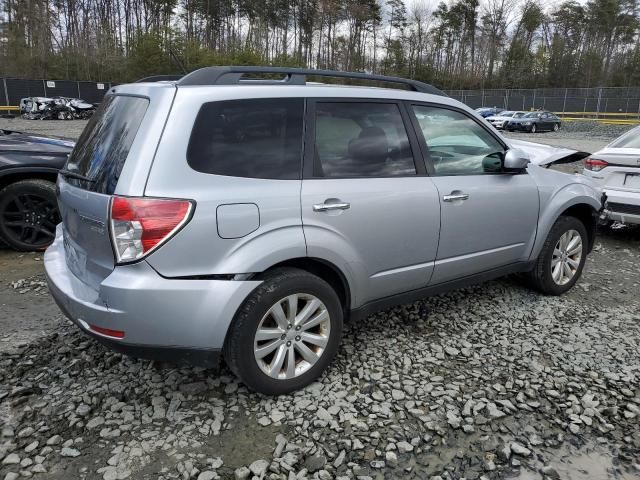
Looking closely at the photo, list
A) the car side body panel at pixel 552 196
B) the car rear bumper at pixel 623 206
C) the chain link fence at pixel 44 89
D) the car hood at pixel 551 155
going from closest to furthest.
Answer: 1. the car side body panel at pixel 552 196
2. the car hood at pixel 551 155
3. the car rear bumper at pixel 623 206
4. the chain link fence at pixel 44 89

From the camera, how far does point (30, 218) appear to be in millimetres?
5488

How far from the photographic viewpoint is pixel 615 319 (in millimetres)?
4094

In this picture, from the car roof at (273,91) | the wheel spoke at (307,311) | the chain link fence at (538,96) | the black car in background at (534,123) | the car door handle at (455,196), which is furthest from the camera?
the chain link fence at (538,96)

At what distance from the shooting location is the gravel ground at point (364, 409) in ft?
8.04

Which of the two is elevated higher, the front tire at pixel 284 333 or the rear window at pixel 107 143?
the rear window at pixel 107 143

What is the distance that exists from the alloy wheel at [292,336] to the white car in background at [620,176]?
4724mm

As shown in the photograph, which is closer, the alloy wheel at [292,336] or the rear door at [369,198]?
the alloy wheel at [292,336]

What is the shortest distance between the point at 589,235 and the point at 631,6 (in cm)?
6798

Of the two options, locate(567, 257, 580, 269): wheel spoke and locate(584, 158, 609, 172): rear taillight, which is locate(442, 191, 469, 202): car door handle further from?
Answer: locate(584, 158, 609, 172): rear taillight

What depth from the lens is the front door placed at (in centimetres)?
353

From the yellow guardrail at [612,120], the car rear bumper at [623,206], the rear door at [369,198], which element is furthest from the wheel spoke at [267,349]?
the yellow guardrail at [612,120]

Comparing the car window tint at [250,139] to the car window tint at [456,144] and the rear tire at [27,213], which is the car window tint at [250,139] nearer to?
the car window tint at [456,144]

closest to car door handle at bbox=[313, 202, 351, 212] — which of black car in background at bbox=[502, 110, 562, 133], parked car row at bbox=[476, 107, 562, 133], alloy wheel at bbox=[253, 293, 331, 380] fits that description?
alloy wheel at bbox=[253, 293, 331, 380]

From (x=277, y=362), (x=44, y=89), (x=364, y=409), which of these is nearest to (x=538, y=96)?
(x=44, y=89)
